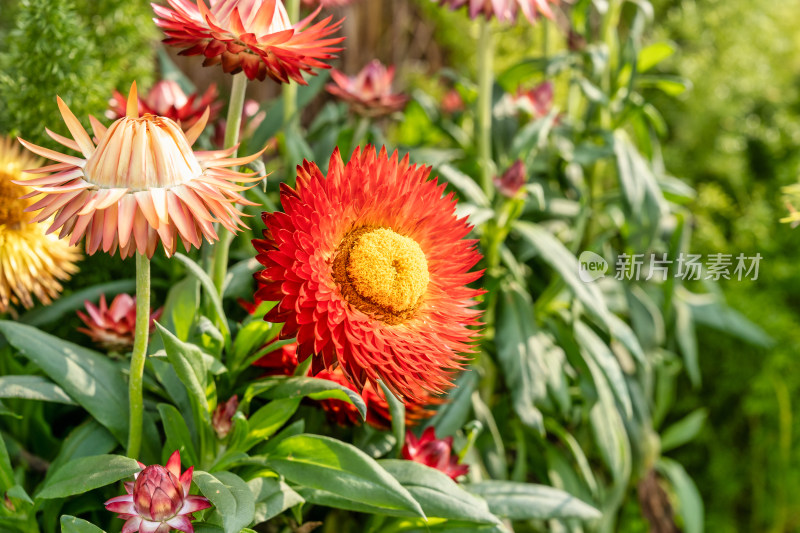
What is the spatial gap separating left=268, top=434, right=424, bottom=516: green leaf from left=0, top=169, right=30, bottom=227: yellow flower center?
389 millimetres

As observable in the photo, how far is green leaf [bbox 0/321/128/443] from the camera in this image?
30.5 inches

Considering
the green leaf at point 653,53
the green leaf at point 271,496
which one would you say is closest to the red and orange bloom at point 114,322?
the green leaf at point 271,496

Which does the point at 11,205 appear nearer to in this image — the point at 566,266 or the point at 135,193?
the point at 135,193

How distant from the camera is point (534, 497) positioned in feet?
2.94

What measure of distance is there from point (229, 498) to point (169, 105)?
58 cm

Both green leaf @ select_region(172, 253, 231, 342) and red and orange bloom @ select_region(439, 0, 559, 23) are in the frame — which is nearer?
green leaf @ select_region(172, 253, 231, 342)

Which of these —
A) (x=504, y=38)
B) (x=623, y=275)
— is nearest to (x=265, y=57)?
(x=623, y=275)

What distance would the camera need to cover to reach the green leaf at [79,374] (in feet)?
2.55

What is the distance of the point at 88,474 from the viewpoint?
26.9 inches

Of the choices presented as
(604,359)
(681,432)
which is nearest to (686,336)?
(681,432)

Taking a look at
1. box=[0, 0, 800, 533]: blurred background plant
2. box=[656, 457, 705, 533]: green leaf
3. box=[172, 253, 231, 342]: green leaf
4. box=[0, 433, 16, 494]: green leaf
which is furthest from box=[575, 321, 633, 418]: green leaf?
box=[0, 433, 16, 494]: green leaf

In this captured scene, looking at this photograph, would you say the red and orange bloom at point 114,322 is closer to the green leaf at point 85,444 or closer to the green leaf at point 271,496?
the green leaf at point 85,444

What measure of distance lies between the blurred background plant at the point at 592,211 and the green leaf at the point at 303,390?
132mm

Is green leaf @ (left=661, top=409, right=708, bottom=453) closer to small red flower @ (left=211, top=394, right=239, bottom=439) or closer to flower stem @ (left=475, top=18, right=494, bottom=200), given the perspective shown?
flower stem @ (left=475, top=18, right=494, bottom=200)
